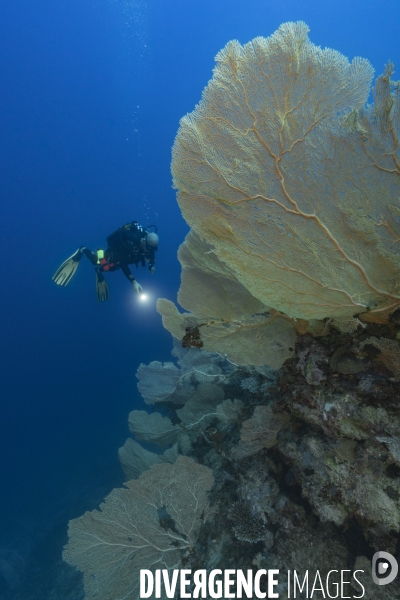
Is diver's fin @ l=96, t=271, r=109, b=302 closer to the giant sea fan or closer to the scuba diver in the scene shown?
the scuba diver

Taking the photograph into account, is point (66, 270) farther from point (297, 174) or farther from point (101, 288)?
point (297, 174)

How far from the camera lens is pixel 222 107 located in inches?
95.2

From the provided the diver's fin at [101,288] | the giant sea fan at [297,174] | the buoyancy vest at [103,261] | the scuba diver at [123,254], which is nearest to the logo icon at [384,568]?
the giant sea fan at [297,174]

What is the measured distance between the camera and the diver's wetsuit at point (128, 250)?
9.22m

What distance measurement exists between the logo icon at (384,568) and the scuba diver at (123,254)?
23.9 feet

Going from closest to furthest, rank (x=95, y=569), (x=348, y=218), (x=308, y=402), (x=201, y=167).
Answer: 1. (x=348, y=218)
2. (x=201, y=167)
3. (x=308, y=402)
4. (x=95, y=569)

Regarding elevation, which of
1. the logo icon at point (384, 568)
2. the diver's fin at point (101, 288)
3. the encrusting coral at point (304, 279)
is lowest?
the logo icon at point (384, 568)

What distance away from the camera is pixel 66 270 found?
11.3 m

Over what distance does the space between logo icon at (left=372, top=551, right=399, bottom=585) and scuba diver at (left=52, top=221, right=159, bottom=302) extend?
286 inches

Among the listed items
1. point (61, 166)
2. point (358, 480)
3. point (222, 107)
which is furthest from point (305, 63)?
point (61, 166)

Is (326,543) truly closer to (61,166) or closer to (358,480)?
(358,480)

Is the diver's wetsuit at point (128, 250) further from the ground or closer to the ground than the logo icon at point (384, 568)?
further from the ground

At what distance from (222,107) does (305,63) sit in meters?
0.65

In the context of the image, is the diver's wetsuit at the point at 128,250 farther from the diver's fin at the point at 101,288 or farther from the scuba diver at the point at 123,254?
the diver's fin at the point at 101,288
